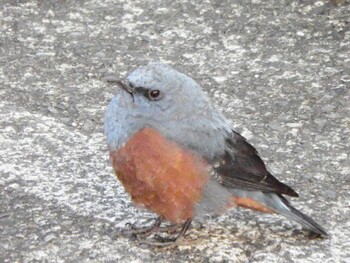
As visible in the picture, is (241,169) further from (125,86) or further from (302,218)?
(125,86)

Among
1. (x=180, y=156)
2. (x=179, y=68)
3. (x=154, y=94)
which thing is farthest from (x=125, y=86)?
(x=179, y=68)

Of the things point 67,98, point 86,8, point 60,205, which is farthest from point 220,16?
point 60,205

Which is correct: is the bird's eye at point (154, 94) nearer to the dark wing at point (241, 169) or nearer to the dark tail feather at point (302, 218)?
the dark wing at point (241, 169)

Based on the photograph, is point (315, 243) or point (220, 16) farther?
point (220, 16)

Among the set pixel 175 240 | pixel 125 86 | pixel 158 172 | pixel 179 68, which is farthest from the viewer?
pixel 179 68

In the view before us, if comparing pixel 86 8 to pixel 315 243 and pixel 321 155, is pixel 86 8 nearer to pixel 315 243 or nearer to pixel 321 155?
pixel 321 155
